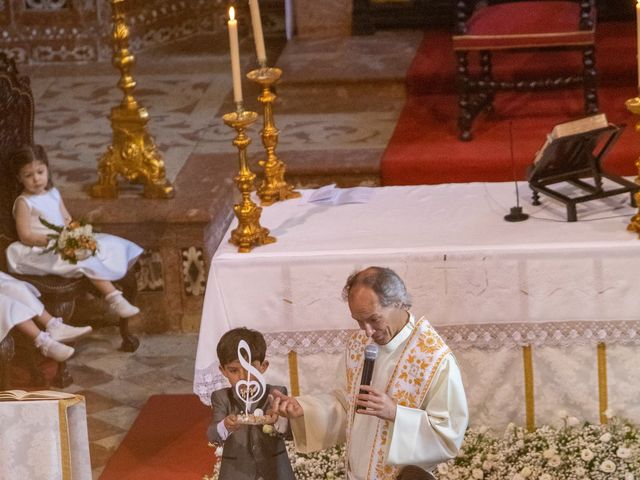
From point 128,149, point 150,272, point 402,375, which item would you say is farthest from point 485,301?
point 128,149

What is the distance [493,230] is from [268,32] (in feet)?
19.7

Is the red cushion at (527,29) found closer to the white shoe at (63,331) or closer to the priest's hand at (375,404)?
the white shoe at (63,331)

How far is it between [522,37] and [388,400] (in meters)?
4.24

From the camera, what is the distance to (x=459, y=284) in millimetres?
5387

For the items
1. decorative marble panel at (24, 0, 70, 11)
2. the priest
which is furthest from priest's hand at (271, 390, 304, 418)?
decorative marble panel at (24, 0, 70, 11)

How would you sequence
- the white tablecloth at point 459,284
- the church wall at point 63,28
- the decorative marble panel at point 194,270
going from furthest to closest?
the church wall at point 63,28 → the decorative marble panel at point 194,270 → the white tablecloth at point 459,284

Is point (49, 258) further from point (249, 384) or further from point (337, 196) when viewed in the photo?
point (249, 384)

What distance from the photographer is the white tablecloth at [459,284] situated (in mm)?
5336

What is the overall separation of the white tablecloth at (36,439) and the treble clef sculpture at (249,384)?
21.1 inches

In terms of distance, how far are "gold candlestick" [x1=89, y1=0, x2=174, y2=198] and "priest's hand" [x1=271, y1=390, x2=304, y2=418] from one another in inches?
131

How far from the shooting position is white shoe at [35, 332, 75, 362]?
683cm

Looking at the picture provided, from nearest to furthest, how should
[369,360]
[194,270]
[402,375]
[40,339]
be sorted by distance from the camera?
[369,360]
[402,375]
[40,339]
[194,270]

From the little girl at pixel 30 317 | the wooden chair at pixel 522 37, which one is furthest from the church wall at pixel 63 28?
the little girl at pixel 30 317

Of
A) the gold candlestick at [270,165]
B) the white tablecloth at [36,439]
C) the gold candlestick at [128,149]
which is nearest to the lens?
the white tablecloth at [36,439]
